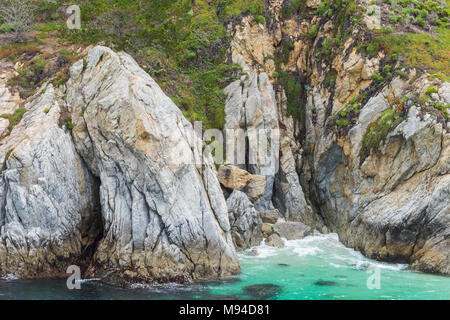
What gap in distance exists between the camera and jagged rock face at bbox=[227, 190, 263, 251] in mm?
28562

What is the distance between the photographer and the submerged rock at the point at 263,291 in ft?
62.4

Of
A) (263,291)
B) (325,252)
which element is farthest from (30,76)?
(325,252)

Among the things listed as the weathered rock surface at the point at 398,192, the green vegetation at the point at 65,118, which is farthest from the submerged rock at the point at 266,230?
the green vegetation at the point at 65,118

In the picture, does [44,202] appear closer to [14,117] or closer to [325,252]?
[14,117]

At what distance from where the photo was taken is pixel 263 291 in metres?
19.8

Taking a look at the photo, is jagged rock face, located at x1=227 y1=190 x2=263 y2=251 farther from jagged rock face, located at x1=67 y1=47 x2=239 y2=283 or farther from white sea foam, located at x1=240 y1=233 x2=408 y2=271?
jagged rock face, located at x1=67 y1=47 x2=239 y2=283

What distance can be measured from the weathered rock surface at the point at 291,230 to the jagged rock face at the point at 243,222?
2.47 meters

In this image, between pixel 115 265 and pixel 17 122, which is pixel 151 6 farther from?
pixel 115 265

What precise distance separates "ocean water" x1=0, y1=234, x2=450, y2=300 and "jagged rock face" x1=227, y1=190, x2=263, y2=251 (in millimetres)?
2426

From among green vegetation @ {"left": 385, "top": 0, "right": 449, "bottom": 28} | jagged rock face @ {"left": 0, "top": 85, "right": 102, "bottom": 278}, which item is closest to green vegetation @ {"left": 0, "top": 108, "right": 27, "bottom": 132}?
jagged rock face @ {"left": 0, "top": 85, "right": 102, "bottom": 278}

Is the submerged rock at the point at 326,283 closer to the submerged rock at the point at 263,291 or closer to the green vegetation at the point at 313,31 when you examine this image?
the submerged rock at the point at 263,291

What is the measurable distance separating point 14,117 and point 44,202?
7.59m

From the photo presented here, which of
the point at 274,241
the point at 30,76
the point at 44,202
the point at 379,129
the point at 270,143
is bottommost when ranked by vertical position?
the point at 274,241

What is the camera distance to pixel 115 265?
70.6 ft
